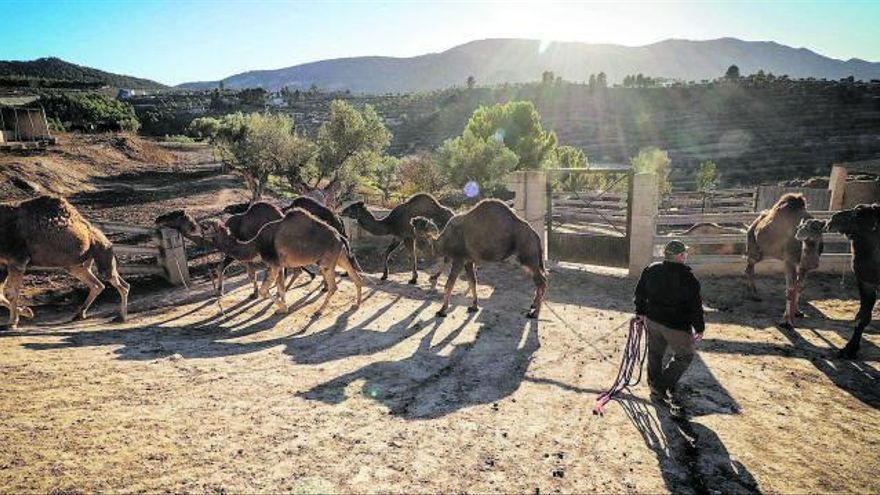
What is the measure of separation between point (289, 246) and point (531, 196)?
7.49m

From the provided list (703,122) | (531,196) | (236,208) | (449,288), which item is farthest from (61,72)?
(449,288)

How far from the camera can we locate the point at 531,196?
15375mm

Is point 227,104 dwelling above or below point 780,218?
above

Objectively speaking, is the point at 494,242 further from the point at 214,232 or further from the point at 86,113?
the point at 86,113

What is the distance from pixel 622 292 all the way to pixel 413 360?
22.3 feet

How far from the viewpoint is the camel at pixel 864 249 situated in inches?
345

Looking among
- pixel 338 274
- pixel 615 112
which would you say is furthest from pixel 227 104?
pixel 338 274

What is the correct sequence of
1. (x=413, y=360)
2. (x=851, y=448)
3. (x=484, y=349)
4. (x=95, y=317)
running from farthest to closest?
(x=95, y=317), (x=484, y=349), (x=413, y=360), (x=851, y=448)

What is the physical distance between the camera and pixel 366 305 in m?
12.0

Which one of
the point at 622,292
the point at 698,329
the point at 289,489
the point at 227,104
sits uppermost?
the point at 227,104

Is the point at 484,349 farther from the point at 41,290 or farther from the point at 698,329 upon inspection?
the point at 41,290

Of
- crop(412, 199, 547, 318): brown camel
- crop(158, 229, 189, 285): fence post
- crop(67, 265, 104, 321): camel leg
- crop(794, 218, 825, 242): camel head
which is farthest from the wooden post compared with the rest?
crop(67, 265, 104, 321): camel leg

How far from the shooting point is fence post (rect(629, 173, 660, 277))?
13609mm

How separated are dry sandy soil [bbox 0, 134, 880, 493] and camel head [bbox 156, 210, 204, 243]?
1.60m
